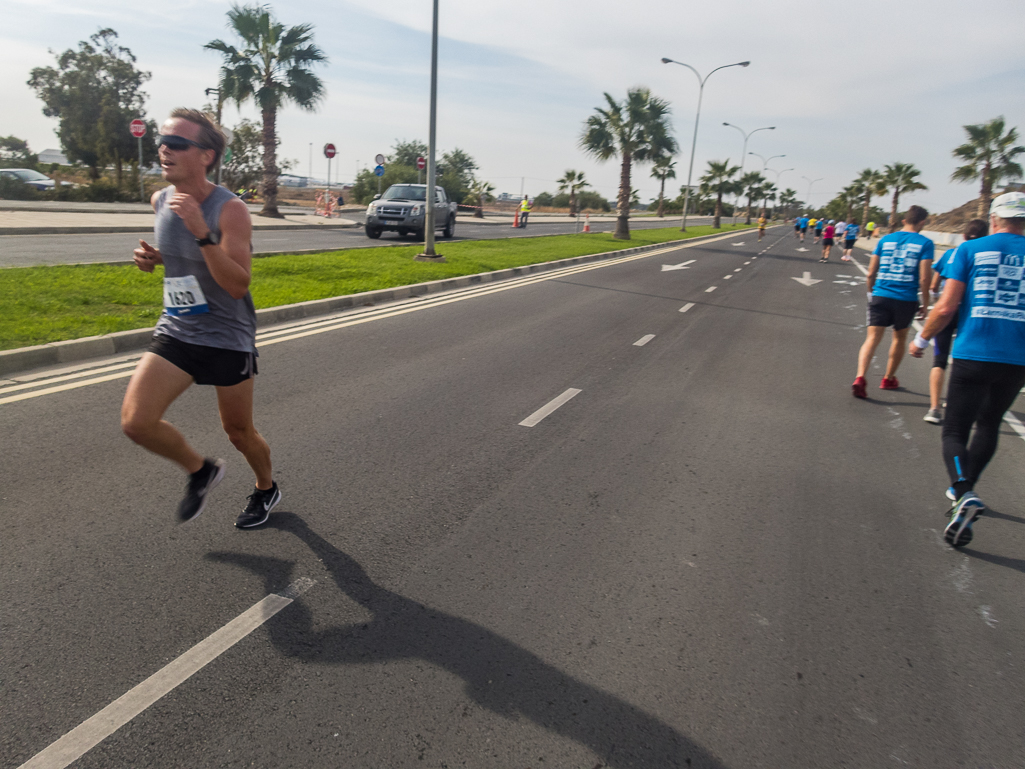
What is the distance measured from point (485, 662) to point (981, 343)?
3489 mm

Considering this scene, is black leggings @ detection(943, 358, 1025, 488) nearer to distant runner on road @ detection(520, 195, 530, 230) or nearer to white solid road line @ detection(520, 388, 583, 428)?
white solid road line @ detection(520, 388, 583, 428)

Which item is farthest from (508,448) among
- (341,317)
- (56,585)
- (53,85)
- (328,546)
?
(53,85)

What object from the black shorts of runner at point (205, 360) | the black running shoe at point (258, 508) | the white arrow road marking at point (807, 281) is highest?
the black shorts of runner at point (205, 360)

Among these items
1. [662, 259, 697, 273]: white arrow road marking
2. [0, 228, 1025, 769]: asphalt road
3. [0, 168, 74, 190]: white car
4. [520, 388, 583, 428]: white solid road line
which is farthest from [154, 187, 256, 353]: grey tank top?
[0, 168, 74, 190]: white car

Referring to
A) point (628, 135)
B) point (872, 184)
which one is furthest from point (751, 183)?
point (628, 135)

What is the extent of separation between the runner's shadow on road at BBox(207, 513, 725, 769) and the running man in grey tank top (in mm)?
718

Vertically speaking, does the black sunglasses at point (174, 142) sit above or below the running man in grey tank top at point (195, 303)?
above

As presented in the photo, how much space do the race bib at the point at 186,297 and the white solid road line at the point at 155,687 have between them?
1.35 m

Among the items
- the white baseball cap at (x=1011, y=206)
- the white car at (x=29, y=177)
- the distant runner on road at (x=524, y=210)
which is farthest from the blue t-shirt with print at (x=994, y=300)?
the distant runner on road at (x=524, y=210)

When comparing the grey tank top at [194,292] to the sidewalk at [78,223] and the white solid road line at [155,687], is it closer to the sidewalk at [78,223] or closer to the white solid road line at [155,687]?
the white solid road line at [155,687]

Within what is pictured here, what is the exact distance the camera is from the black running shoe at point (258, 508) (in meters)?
3.88

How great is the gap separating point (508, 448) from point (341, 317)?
19.0ft

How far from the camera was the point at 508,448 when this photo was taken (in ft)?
17.8

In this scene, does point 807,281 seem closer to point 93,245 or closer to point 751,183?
point 93,245
